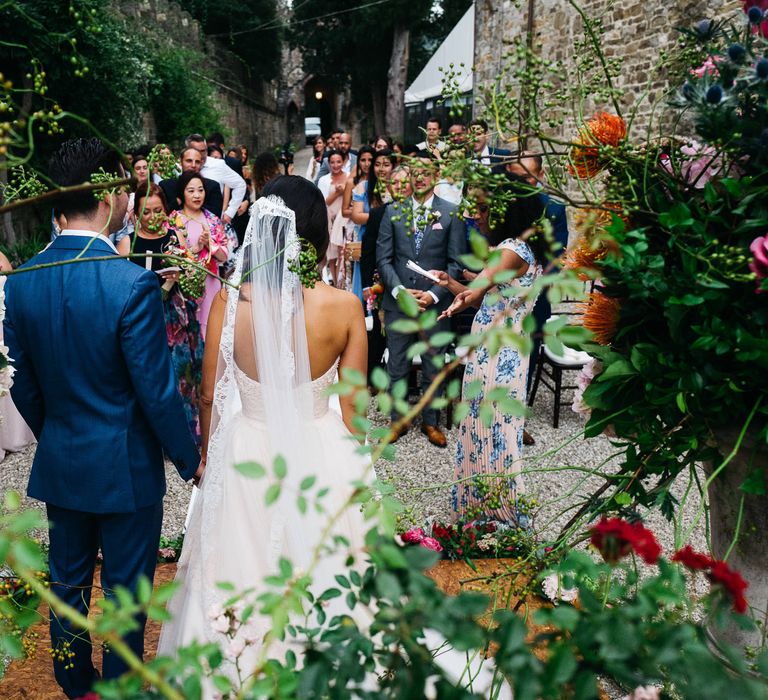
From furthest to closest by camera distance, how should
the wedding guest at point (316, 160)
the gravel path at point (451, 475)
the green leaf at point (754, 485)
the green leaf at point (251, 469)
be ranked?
the wedding guest at point (316, 160)
the gravel path at point (451, 475)
the green leaf at point (754, 485)
the green leaf at point (251, 469)

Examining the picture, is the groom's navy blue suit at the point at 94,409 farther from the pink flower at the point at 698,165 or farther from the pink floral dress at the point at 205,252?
the pink floral dress at the point at 205,252

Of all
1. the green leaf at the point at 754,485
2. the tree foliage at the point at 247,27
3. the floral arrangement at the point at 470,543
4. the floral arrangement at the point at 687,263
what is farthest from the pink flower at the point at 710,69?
the tree foliage at the point at 247,27

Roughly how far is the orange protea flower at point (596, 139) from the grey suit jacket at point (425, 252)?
134 inches

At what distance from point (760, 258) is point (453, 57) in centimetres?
1795

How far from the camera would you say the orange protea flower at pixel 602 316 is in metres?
1.54

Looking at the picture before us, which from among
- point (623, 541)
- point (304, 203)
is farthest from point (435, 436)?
point (623, 541)

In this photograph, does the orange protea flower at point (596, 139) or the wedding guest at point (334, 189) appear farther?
the wedding guest at point (334, 189)

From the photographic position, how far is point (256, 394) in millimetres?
2645

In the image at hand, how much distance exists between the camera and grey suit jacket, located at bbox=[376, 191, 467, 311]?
4.94 meters

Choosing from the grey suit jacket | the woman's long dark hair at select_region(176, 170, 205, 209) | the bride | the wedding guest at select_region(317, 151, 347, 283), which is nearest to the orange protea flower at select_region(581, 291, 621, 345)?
the bride

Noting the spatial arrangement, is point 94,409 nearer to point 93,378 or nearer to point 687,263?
point 93,378

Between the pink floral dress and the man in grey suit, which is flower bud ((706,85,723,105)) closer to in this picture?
the man in grey suit

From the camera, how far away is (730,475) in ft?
5.03

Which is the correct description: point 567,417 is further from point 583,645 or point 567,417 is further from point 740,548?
point 583,645
